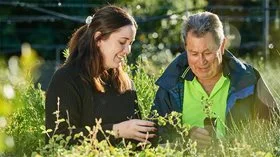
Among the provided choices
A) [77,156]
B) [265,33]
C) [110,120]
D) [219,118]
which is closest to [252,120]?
[219,118]

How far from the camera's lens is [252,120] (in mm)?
4875

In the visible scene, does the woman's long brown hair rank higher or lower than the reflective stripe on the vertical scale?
higher

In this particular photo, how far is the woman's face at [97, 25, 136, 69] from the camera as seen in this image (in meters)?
4.79

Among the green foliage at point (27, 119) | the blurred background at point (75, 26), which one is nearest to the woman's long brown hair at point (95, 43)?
the green foliage at point (27, 119)

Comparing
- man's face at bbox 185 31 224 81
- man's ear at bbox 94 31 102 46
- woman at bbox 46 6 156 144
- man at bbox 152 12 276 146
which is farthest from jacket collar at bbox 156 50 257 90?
man's ear at bbox 94 31 102 46

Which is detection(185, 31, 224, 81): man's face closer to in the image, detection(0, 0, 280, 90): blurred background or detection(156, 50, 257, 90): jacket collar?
detection(156, 50, 257, 90): jacket collar

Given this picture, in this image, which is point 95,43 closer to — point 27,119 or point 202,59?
point 202,59

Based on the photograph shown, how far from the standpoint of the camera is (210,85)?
5.00 meters

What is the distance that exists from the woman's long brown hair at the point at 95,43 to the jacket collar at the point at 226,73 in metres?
0.31

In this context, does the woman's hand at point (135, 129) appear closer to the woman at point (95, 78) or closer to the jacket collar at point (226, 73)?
the woman at point (95, 78)

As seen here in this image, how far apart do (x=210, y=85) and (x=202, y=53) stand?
35cm

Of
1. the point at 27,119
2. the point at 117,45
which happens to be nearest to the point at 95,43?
the point at 117,45

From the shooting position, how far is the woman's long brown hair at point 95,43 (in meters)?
4.82

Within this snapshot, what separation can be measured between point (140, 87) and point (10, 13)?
8.35m
